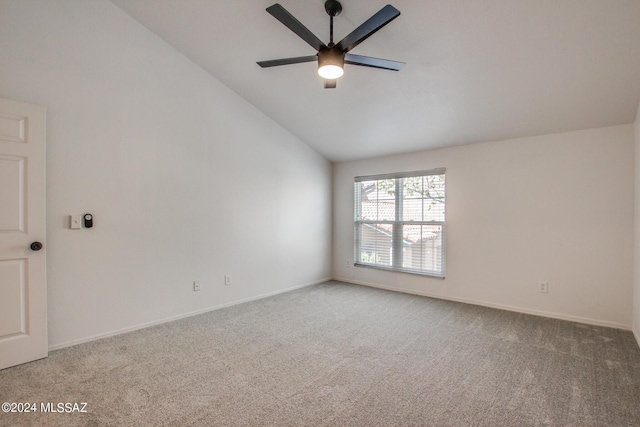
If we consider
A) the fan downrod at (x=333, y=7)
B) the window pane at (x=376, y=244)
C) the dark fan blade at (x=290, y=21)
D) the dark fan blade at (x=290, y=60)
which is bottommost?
the window pane at (x=376, y=244)

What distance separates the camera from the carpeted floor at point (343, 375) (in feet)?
6.04

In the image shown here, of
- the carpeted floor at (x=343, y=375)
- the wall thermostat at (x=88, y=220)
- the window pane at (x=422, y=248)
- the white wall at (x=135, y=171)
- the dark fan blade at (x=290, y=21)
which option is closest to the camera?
the carpeted floor at (x=343, y=375)

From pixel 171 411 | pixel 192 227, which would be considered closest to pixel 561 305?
pixel 171 411

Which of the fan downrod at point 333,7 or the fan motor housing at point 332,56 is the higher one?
the fan downrod at point 333,7

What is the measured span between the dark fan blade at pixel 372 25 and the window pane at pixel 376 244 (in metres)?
3.24

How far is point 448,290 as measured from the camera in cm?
437

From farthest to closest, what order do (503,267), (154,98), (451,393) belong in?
1. (503,267)
2. (154,98)
3. (451,393)

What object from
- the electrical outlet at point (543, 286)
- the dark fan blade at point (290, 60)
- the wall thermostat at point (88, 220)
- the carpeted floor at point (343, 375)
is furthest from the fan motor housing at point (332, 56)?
the electrical outlet at point (543, 286)

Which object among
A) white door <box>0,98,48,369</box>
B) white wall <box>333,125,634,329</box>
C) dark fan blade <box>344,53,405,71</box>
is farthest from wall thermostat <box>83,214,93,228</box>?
white wall <box>333,125,634,329</box>

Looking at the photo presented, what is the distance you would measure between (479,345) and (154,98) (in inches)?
160

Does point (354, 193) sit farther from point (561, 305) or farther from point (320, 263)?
point (561, 305)

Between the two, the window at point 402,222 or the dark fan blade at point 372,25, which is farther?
the window at point 402,222

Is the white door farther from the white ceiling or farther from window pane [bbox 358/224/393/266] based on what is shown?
window pane [bbox 358/224/393/266]

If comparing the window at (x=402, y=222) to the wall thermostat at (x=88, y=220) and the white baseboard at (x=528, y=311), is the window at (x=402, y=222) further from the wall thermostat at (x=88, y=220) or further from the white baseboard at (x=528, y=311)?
the wall thermostat at (x=88, y=220)
